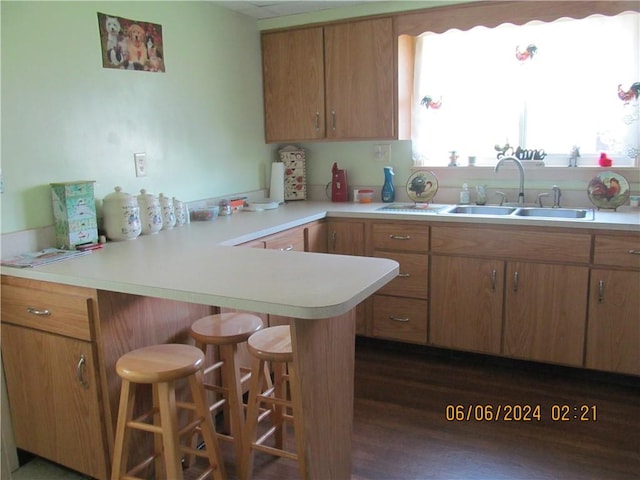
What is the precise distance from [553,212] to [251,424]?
2.06 m

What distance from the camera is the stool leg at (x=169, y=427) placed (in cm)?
174

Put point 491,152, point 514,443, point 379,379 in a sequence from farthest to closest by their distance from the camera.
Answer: point 491,152 < point 379,379 < point 514,443

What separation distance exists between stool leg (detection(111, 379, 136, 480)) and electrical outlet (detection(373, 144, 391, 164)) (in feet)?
7.58

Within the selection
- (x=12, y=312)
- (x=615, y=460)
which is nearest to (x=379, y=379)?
(x=615, y=460)

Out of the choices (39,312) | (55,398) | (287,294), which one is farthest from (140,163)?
(287,294)

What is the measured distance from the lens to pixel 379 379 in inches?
114

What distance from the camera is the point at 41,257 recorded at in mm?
2080

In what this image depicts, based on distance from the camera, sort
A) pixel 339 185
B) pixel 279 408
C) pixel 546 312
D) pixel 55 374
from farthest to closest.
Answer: pixel 339 185
pixel 546 312
pixel 279 408
pixel 55 374

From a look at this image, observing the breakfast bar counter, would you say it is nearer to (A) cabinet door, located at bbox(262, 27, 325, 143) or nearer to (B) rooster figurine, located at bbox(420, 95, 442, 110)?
(A) cabinet door, located at bbox(262, 27, 325, 143)

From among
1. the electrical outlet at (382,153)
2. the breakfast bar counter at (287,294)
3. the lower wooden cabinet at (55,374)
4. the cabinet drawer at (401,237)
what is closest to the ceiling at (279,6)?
the electrical outlet at (382,153)

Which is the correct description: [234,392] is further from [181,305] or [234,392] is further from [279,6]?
[279,6]

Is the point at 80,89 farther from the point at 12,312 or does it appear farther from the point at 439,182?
the point at 439,182

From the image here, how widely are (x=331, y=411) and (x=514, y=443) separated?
100 centimetres

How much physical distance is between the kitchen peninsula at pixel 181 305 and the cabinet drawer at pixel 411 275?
0.95 metres
